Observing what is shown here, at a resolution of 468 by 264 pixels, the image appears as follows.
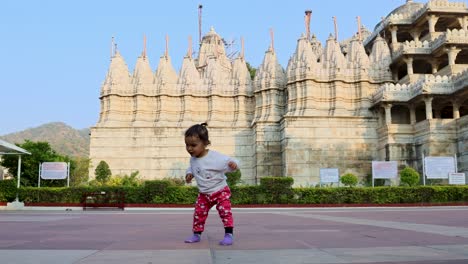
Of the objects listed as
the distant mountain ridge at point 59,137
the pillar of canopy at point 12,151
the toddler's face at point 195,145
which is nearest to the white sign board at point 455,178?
the toddler's face at point 195,145

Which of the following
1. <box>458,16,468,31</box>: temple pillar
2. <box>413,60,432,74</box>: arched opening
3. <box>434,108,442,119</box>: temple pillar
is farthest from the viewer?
<box>413,60,432,74</box>: arched opening

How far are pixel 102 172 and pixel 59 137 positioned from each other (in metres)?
124

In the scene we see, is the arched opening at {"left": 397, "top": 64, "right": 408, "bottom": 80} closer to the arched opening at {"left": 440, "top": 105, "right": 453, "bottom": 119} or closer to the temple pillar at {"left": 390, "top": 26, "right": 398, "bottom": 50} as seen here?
the temple pillar at {"left": 390, "top": 26, "right": 398, "bottom": 50}

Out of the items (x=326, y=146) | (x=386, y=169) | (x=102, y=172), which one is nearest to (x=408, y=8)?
(x=326, y=146)

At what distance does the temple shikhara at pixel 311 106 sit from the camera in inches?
1494

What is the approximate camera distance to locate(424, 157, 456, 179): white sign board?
3000cm

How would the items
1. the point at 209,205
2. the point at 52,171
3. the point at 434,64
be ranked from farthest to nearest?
the point at 434,64, the point at 52,171, the point at 209,205

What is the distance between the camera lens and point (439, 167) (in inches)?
1183

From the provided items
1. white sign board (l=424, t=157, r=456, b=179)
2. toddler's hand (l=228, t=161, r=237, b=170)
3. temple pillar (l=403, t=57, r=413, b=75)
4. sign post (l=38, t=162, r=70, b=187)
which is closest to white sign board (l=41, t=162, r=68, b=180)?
sign post (l=38, t=162, r=70, b=187)

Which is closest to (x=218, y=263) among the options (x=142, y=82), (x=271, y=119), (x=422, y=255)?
(x=422, y=255)

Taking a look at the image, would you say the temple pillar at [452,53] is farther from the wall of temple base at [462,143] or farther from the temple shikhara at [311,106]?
the wall of temple base at [462,143]

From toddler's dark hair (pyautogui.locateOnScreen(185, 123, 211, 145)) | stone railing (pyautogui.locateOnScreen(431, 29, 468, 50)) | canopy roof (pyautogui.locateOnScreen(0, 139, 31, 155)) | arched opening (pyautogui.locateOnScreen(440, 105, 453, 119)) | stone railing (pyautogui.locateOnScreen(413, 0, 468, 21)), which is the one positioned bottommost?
toddler's dark hair (pyautogui.locateOnScreen(185, 123, 211, 145))

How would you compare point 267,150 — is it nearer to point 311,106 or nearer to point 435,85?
point 311,106

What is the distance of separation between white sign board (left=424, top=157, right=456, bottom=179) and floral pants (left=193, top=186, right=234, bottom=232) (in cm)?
2707
